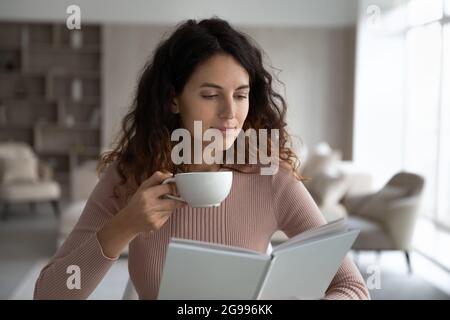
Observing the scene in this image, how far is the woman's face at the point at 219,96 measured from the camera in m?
1.00

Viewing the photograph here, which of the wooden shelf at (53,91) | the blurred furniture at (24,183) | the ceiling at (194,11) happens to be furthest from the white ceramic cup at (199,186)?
the wooden shelf at (53,91)

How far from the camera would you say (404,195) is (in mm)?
3199

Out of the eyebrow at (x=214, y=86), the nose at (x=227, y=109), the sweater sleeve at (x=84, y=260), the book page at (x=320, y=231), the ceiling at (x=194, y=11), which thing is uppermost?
the ceiling at (x=194, y=11)

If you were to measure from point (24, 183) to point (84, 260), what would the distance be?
416 cm

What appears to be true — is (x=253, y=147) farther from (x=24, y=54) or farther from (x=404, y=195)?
(x=24, y=54)

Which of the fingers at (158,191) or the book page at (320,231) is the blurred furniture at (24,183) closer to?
the fingers at (158,191)

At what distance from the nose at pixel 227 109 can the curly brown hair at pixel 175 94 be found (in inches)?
4.2

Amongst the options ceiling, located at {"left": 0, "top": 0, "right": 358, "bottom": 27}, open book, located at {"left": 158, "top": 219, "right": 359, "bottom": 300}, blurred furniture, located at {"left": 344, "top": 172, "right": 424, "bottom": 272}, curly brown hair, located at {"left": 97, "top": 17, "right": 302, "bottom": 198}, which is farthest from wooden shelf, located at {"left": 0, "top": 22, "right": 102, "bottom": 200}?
open book, located at {"left": 158, "top": 219, "right": 359, "bottom": 300}

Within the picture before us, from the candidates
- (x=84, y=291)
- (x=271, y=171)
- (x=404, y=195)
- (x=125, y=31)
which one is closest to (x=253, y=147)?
(x=271, y=171)

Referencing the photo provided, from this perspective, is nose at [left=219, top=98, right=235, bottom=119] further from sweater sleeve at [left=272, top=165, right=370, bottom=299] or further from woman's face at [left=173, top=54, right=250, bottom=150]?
sweater sleeve at [left=272, top=165, right=370, bottom=299]

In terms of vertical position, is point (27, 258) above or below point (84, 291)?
below

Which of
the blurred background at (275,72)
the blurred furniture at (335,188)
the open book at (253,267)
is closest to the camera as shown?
the open book at (253,267)

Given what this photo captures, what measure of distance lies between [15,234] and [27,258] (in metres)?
0.79
